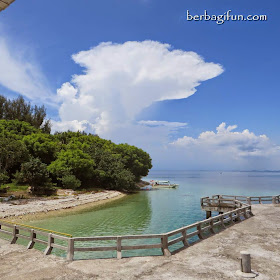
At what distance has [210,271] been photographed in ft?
33.0

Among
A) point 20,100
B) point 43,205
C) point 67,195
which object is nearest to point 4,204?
point 43,205

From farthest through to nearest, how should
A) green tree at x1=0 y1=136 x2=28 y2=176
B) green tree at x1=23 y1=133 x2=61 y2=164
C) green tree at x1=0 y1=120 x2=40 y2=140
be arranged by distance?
green tree at x1=0 y1=120 x2=40 y2=140 < green tree at x1=23 y1=133 x2=61 y2=164 < green tree at x1=0 y1=136 x2=28 y2=176

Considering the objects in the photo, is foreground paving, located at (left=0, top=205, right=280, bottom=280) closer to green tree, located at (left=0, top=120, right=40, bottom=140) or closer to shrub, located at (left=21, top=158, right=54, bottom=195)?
shrub, located at (left=21, top=158, right=54, bottom=195)

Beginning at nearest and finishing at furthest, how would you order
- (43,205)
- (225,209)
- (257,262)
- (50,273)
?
(50,273) → (257,262) → (225,209) → (43,205)

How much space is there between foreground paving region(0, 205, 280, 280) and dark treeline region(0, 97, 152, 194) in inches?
1274

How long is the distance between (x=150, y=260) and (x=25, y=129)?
211 feet

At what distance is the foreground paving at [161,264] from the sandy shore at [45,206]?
20.8 meters

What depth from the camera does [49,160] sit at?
197 ft

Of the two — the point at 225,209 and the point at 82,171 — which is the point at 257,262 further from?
the point at 82,171

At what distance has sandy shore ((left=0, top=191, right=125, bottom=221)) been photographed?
1302 inches

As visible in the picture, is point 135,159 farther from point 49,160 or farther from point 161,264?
point 161,264

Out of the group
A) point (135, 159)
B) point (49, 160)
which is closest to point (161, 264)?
point (49, 160)

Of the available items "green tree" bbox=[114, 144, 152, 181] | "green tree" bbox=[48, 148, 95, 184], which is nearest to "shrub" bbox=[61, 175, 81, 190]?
"green tree" bbox=[48, 148, 95, 184]

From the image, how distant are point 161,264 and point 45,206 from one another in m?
31.6
